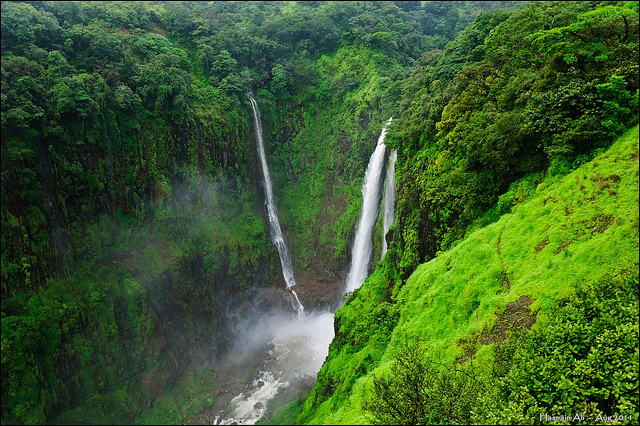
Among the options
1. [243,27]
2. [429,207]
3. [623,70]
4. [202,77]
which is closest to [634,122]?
[623,70]

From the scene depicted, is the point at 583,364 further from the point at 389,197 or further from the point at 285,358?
the point at 285,358

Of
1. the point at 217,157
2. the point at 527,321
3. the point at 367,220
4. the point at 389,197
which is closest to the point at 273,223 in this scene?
the point at 217,157

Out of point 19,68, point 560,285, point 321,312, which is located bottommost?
point 321,312

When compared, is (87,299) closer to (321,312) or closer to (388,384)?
(321,312)

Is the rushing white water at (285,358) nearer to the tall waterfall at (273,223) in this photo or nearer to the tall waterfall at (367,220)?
the tall waterfall at (273,223)

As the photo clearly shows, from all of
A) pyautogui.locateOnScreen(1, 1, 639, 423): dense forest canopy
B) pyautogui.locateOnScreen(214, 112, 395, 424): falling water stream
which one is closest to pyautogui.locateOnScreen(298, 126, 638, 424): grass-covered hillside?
pyautogui.locateOnScreen(1, 1, 639, 423): dense forest canopy

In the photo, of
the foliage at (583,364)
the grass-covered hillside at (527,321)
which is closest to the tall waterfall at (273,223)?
the grass-covered hillside at (527,321)
